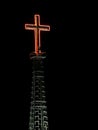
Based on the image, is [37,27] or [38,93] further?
[37,27]

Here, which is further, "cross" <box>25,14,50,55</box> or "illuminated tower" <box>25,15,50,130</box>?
"cross" <box>25,14,50,55</box>

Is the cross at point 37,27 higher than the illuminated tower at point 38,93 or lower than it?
higher

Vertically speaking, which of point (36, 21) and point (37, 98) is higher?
point (36, 21)

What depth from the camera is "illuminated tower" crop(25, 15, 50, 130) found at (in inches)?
819

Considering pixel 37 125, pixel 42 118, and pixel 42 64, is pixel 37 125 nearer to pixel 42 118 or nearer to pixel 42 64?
pixel 42 118

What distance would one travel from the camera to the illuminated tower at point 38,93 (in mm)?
20797

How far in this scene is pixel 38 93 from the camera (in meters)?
21.2

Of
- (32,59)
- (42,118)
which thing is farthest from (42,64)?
(42,118)

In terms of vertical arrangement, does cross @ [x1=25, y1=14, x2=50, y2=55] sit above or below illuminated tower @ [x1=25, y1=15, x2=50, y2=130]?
above

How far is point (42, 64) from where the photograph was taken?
843 inches

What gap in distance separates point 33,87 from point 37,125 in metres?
1.36

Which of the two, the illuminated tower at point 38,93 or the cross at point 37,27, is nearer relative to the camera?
the illuminated tower at point 38,93

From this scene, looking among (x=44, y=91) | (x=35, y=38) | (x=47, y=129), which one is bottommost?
(x=47, y=129)

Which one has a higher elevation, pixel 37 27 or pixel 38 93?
pixel 37 27
